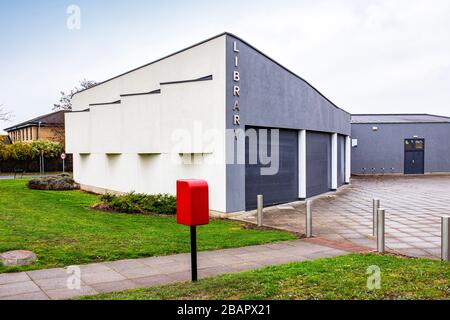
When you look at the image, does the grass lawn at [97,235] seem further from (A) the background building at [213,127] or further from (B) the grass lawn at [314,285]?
(B) the grass lawn at [314,285]

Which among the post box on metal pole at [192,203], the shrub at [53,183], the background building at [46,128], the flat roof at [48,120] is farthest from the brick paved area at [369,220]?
the flat roof at [48,120]

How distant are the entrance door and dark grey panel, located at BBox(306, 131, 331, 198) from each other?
2226 centimetres

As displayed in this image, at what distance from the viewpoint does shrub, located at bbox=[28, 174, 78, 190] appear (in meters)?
22.8

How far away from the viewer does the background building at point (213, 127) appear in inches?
554

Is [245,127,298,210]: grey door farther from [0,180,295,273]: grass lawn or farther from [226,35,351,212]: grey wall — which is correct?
[0,180,295,273]: grass lawn

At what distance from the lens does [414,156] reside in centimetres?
4269

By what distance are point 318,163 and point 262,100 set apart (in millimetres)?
7114

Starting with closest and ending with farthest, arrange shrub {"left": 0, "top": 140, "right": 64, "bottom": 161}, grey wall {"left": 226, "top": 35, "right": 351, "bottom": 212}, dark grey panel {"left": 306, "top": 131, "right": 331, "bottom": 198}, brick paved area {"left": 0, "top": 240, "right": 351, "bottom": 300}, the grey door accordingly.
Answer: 1. brick paved area {"left": 0, "top": 240, "right": 351, "bottom": 300}
2. grey wall {"left": 226, "top": 35, "right": 351, "bottom": 212}
3. the grey door
4. dark grey panel {"left": 306, "top": 131, "right": 331, "bottom": 198}
5. shrub {"left": 0, "top": 140, "right": 64, "bottom": 161}

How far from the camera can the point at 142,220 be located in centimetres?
1282

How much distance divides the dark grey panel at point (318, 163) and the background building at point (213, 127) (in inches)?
2.0

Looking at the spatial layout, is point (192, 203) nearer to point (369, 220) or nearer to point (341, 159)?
point (369, 220)

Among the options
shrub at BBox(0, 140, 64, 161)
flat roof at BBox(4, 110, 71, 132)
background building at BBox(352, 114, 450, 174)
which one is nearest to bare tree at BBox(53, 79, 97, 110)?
flat roof at BBox(4, 110, 71, 132)

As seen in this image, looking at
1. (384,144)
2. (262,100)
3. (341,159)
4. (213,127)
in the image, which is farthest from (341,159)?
(213,127)

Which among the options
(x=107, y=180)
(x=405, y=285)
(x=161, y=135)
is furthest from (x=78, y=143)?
(x=405, y=285)
